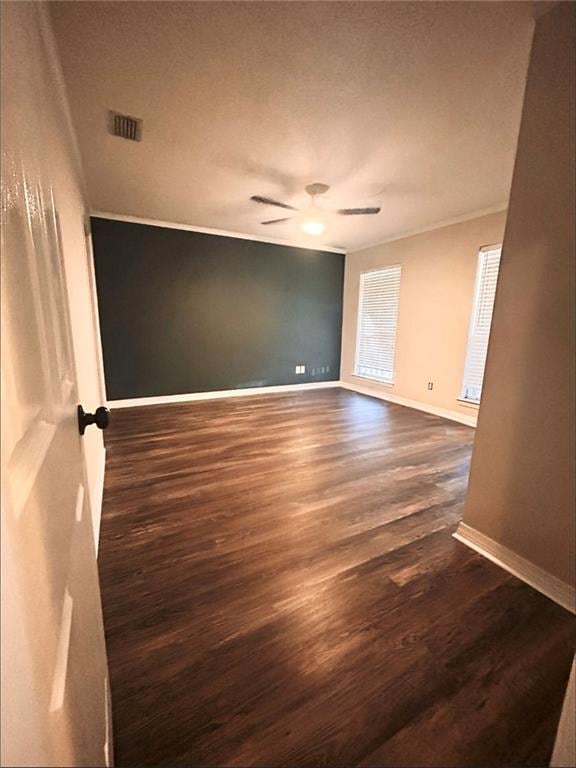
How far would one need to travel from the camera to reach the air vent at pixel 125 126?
2141 mm

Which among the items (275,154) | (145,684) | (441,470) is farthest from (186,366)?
(145,684)

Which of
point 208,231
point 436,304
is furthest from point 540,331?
point 208,231

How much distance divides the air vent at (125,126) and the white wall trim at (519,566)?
10.8 feet

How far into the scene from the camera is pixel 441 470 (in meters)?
2.70

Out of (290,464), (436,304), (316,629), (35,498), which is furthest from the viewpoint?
(436,304)

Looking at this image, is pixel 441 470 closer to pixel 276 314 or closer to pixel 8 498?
pixel 8 498

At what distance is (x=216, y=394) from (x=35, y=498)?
184 inches

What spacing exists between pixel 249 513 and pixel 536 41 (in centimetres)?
278

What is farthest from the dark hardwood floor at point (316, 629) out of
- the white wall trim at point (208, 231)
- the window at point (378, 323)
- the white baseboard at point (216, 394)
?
the white wall trim at point (208, 231)

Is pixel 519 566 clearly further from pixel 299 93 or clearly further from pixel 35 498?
pixel 299 93

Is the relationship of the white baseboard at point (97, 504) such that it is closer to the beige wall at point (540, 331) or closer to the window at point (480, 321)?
the beige wall at point (540, 331)

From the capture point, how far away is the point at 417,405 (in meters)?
4.66

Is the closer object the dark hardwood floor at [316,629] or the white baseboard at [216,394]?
the dark hardwood floor at [316,629]

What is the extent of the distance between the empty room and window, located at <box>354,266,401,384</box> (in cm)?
157
